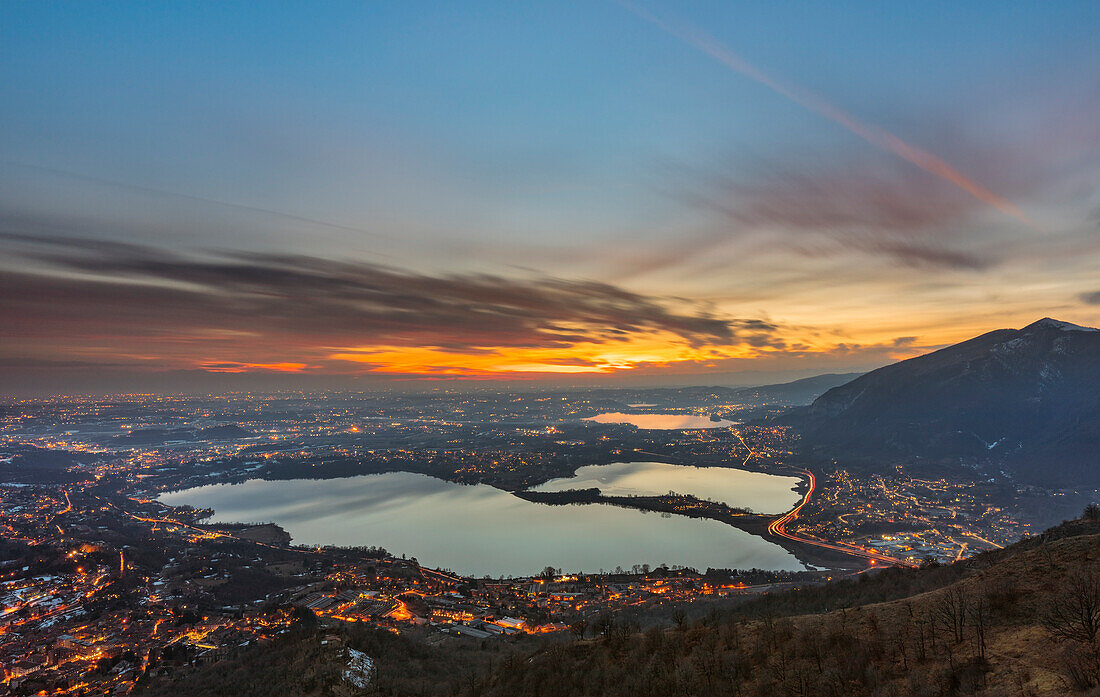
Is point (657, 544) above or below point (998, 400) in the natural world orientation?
below

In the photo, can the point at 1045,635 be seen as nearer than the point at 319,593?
Yes

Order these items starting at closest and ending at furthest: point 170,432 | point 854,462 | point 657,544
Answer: point 657,544 < point 854,462 < point 170,432

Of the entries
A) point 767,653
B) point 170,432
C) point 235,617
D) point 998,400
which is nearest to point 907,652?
point 767,653

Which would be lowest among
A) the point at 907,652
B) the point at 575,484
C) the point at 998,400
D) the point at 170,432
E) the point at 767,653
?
the point at 170,432

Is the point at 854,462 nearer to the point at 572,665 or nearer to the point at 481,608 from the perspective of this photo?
the point at 481,608

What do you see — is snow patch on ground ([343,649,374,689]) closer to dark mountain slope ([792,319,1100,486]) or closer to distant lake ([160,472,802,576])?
distant lake ([160,472,802,576])

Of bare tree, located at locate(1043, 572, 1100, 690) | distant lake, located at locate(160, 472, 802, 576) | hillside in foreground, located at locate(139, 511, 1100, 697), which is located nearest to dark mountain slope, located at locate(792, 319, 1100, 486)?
distant lake, located at locate(160, 472, 802, 576)

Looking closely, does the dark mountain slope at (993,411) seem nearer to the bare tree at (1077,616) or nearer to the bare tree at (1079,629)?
the bare tree at (1077,616)
